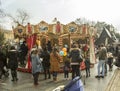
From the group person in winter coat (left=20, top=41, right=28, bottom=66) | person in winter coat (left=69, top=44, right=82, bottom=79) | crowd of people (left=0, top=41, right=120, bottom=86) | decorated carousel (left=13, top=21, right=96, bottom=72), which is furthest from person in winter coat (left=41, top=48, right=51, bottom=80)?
person in winter coat (left=20, top=41, right=28, bottom=66)

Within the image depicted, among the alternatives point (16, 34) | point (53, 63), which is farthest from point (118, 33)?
point (53, 63)

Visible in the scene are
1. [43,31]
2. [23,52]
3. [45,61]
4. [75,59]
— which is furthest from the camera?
[23,52]

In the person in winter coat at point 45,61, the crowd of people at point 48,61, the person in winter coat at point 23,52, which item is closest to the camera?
the crowd of people at point 48,61

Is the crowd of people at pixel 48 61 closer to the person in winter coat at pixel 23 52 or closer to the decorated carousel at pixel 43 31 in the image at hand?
the decorated carousel at pixel 43 31

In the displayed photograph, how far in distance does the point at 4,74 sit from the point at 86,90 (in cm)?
592

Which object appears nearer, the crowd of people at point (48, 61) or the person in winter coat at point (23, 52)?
the crowd of people at point (48, 61)

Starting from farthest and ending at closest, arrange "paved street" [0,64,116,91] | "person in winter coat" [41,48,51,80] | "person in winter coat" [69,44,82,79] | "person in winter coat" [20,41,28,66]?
"person in winter coat" [20,41,28,66]
"person in winter coat" [41,48,51,80]
"person in winter coat" [69,44,82,79]
"paved street" [0,64,116,91]

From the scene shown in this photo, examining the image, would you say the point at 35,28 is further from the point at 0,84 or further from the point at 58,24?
the point at 0,84

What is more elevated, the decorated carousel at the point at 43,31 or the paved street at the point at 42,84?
the decorated carousel at the point at 43,31

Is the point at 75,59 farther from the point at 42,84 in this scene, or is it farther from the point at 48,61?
the point at 48,61

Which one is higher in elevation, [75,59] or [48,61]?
[75,59]

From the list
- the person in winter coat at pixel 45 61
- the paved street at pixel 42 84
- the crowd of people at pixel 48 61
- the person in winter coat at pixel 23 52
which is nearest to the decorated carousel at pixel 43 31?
the person in winter coat at pixel 23 52

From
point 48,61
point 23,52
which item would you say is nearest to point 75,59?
point 48,61

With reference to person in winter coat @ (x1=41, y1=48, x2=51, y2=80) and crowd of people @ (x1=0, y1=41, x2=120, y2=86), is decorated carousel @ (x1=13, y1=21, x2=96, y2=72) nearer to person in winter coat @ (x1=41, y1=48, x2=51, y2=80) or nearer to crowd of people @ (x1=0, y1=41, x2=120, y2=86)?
crowd of people @ (x1=0, y1=41, x2=120, y2=86)
